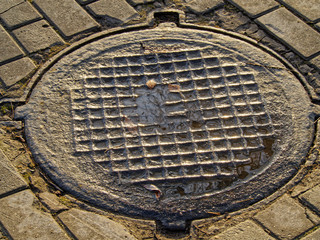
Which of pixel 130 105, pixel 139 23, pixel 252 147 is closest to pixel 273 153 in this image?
pixel 252 147

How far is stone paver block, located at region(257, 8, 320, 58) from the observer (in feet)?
10.5

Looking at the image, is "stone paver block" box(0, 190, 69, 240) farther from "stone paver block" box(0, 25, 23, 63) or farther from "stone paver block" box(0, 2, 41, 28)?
"stone paver block" box(0, 2, 41, 28)

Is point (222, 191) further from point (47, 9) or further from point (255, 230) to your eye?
point (47, 9)

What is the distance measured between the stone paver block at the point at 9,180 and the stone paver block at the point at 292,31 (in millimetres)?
2309

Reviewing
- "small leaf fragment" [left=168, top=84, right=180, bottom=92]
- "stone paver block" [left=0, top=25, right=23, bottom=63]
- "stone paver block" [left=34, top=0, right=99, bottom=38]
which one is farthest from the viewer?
"stone paver block" [left=34, top=0, right=99, bottom=38]

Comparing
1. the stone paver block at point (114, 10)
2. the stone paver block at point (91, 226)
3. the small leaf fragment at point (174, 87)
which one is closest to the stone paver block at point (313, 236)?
the stone paver block at point (91, 226)

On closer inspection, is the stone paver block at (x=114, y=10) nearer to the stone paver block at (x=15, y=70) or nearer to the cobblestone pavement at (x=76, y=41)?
the cobblestone pavement at (x=76, y=41)

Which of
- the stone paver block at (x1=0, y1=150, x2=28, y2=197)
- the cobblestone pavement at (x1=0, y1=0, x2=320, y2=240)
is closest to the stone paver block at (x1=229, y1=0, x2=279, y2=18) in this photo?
the cobblestone pavement at (x1=0, y1=0, x2=320, y2=240)

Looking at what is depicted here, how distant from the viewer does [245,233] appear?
2.31 metres

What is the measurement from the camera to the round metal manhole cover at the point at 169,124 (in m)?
2.46

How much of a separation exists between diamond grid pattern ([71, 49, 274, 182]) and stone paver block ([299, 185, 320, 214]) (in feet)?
1.36

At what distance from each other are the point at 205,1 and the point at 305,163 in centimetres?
173

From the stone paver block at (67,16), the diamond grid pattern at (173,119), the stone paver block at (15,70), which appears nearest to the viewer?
the diamond grid pattern at (173,119)

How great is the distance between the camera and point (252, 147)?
2.60 m
